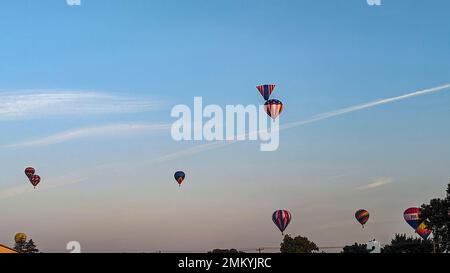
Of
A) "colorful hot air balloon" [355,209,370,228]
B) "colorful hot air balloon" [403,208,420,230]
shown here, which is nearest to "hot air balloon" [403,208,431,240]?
"colorful hot air balloon" [403,208,420,230]

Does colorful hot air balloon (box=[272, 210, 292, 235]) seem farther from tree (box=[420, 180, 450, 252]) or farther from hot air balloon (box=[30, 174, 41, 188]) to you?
hot air balloon (box=[30, 174, 41, 188])

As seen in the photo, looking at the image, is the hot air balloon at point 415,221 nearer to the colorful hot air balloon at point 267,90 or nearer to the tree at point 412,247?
the tree at point 412,247

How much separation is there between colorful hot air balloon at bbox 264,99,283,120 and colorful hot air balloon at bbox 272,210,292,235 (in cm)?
2118

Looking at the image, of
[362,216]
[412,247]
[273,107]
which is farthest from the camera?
[412,247]

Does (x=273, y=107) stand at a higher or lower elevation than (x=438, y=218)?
higher

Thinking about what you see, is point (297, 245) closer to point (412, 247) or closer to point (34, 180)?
point (412, 247)

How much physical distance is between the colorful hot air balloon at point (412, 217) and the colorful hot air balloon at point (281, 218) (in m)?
19.7

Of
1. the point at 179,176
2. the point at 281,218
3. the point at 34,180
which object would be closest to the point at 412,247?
the point at 281,218

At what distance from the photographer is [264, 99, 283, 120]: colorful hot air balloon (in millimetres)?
88875

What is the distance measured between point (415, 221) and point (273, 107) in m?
36.0

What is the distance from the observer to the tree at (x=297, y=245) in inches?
6496

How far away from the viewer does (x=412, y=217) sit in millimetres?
109188
